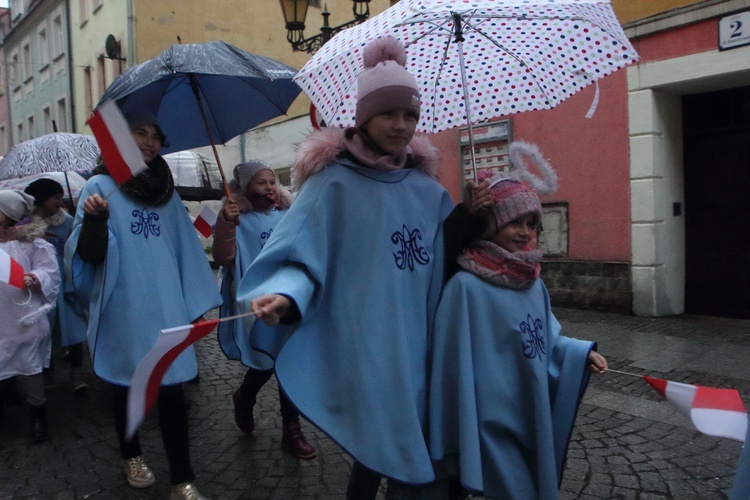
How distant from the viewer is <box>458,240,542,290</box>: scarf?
7.18ft

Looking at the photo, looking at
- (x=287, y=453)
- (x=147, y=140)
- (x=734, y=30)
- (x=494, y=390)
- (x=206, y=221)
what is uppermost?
(x=734, y=30)

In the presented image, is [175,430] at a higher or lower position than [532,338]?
lower

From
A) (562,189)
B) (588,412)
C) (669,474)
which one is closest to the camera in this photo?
(669,474)

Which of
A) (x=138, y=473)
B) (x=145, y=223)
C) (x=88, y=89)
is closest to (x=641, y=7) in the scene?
(x=145, y=223)

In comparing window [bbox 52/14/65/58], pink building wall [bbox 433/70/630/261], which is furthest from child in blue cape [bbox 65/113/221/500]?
window [bbox 52/14/65/58]

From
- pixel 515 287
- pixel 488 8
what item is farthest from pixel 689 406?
pixel 488 8

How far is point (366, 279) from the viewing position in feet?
6.92

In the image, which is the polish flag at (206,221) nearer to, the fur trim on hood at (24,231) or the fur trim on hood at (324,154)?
the fur trim on hood at (24,231)

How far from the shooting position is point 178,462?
3.05m

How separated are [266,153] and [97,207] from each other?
14.5 m

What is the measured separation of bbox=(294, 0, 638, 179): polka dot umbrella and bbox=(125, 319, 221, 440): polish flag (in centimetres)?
114

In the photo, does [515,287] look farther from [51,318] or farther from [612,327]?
[612,327]

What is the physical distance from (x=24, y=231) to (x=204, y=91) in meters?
1.55

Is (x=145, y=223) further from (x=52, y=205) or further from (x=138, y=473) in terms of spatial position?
(x=52, y=205)
